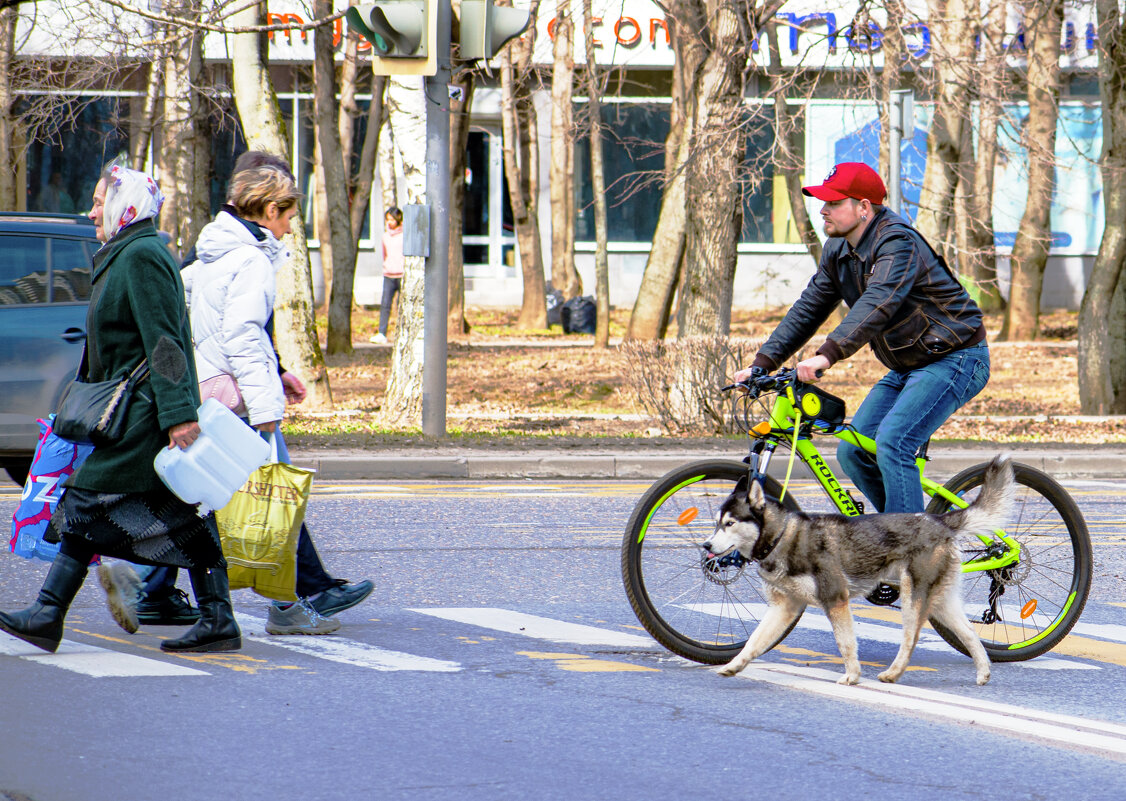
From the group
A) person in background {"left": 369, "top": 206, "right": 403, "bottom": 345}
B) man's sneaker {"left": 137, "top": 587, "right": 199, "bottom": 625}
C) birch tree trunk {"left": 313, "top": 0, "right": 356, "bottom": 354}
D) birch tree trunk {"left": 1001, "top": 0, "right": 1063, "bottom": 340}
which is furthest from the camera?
birch tree trunk {"left": 1001, "top": 0, "right": 1063, "bottom": 340}

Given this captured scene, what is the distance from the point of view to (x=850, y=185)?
589 cm

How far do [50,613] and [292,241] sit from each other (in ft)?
35.2

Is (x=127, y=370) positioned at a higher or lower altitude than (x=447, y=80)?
lower

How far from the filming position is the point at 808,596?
18.1ft

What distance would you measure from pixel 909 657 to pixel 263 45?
39.8 feet

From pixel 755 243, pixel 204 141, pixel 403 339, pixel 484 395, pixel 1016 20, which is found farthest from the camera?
pixel 755 243

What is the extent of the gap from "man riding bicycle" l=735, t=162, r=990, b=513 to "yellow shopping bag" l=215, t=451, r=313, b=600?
5.89 ft

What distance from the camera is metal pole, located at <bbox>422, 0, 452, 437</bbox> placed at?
13.2 meters

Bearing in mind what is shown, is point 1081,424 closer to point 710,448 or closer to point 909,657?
point 710,448

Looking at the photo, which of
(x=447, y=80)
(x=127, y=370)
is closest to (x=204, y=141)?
(x=447, y=80)

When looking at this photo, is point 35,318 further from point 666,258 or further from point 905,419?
point 666,258

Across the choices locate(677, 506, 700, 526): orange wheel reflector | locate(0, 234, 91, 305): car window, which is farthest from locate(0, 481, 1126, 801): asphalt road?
locate(0, 234, 91, 305): car window

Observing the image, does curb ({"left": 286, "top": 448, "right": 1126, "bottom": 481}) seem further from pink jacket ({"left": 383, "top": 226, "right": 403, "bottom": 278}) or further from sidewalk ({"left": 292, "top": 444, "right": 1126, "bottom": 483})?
pink jacket ({"left": 383, "top": 226, "right": 403, "bottom": 278})

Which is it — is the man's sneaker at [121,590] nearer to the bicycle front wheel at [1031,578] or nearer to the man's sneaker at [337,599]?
the man's sneaker at [337,599]
